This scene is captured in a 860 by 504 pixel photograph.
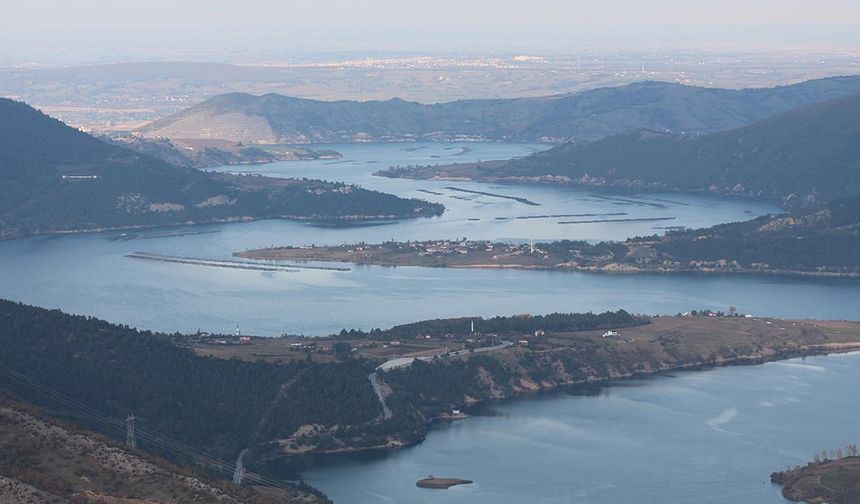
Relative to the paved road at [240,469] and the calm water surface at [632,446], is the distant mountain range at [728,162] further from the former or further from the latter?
the paved road at [240,469]

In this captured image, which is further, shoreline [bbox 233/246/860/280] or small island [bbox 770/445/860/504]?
shoreline [bbox 233/246/860/280]

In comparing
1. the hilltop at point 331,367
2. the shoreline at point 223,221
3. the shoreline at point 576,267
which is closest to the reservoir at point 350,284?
the shoreline at point 576,267

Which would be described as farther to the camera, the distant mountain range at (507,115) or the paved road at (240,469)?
the distant mountain range at (507,115)

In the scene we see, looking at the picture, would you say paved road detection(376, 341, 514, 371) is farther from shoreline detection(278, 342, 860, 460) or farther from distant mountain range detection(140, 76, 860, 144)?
distant mountain range detection(140, 76, 860, 144)

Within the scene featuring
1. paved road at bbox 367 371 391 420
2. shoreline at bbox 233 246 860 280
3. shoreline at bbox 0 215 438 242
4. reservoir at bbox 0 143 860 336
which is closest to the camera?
paved road at bbox 367 371 391 420

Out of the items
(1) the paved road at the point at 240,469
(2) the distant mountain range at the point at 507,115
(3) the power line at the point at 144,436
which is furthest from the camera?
(2) the distant mountain range at the point at 507,115

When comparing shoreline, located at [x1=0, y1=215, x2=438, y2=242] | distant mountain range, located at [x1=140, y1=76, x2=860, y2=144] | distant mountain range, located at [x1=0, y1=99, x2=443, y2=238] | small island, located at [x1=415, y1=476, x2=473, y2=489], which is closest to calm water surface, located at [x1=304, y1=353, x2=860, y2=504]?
small island, located at [x1=415, y1=476, x2=473, y2=489]

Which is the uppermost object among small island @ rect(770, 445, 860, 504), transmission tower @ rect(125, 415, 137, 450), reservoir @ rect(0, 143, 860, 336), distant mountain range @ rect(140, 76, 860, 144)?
distant mountain range @ rect(140, 76, 860, 144)
